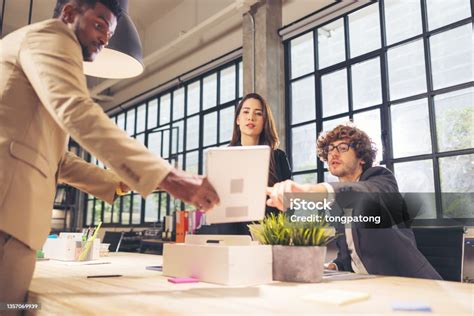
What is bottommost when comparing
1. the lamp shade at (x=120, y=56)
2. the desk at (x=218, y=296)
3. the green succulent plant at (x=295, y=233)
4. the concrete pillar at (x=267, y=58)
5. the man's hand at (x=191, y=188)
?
the desk at (x=218, y=296)

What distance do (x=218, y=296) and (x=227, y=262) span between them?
15 centimetres

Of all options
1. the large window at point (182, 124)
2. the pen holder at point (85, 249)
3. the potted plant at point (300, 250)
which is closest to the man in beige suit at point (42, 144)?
the potted plant at point (300, 250)

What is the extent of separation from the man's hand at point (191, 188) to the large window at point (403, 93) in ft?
7.44

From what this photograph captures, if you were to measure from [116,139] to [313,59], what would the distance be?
4059 millimetres

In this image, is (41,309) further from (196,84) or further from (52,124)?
(196,84)

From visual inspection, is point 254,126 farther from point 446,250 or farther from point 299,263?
point 299,263

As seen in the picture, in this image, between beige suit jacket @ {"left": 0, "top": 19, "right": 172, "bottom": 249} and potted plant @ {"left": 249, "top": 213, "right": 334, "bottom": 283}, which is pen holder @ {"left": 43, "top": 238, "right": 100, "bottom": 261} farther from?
potted plant @ {"left": 249, "top": 213, "right": 334, "bottom": 283}

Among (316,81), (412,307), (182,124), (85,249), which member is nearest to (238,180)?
(412,307)

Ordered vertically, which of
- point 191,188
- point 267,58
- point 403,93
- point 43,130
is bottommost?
point 191,188

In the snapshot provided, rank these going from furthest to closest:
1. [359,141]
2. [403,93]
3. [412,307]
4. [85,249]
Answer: [403,93], [359,141], [85,249], [412,307]

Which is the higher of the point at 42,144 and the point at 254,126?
the point at 254,126

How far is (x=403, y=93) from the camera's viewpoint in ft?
12.2

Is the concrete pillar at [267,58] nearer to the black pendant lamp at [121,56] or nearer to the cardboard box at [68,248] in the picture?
the black pendant lamp at [121,56]

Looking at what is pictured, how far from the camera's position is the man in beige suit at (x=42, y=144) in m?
0.87
